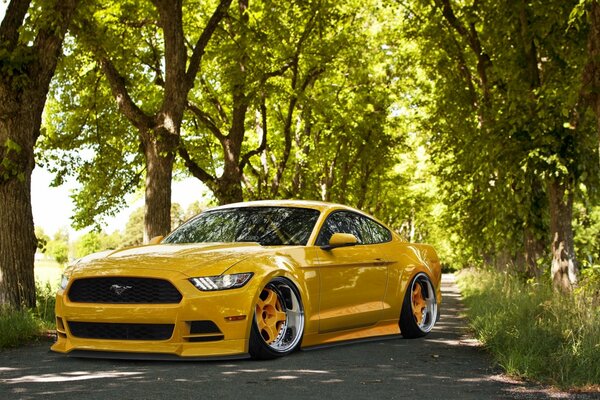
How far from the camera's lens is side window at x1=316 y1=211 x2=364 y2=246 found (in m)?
9.24

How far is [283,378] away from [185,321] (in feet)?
3.55

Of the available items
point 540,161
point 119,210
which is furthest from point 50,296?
point 119,210

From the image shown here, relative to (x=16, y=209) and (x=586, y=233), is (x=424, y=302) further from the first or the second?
(x=586, y=233)

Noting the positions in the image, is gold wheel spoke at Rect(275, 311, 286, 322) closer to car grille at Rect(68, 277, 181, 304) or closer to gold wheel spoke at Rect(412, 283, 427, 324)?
car grille at Rect(68, 277, 181, 304)

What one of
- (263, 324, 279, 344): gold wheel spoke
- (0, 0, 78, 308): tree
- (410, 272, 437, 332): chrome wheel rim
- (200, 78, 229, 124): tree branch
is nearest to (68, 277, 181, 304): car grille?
(263, 324, 279, 344): gold wheel spoke

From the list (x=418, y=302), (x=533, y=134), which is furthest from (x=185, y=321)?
(x=533, y=134)

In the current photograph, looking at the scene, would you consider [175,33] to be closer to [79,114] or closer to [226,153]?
[226,153]

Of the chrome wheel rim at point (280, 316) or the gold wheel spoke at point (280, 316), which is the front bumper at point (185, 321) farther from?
the gold wheel spoke at point (280, 316)

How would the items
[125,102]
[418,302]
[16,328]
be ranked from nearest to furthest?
[16,328] < [418,302] < [125,102]

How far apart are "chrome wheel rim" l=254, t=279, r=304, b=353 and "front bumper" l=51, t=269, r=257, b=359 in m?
0.35

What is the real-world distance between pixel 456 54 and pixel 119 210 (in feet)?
57.6

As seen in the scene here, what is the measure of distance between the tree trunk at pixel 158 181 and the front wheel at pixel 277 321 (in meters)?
8.72

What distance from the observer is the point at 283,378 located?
7.05 metres

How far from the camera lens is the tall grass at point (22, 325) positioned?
996 centimetres
